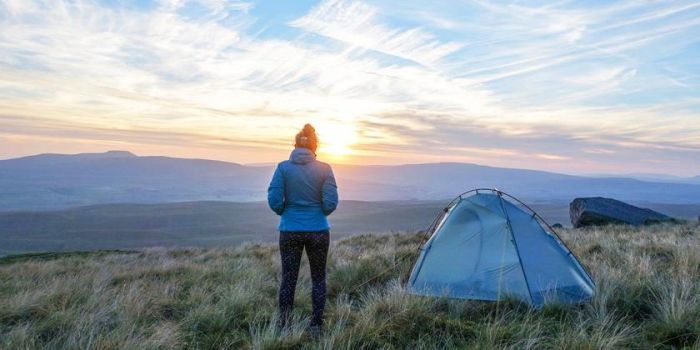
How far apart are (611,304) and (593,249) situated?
4.82 meters

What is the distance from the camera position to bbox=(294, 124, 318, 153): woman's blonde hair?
5.70 meters

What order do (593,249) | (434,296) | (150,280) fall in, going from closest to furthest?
(434,296)
(150,280)
(593,249)

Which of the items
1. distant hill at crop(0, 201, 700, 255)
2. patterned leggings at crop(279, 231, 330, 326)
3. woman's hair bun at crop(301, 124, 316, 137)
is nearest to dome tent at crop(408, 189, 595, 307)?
patterned leggings at crop(279, 231, 330, 326)

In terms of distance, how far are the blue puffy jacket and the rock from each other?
59.8 ft

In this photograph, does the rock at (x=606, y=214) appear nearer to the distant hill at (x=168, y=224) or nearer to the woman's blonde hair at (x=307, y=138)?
the woman's blonde hair at (x=307, y=138)

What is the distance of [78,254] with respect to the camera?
58.0 feet

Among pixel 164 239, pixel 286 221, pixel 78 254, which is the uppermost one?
pixel 286 221

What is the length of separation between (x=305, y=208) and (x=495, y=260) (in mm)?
3156

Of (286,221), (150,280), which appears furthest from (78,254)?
(286,221)

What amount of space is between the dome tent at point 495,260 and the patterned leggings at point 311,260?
1645 millimetres

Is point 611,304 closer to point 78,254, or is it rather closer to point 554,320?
point 554,320

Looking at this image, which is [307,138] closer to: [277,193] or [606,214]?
[277,193]

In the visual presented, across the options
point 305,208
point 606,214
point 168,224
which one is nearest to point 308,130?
point 305,208

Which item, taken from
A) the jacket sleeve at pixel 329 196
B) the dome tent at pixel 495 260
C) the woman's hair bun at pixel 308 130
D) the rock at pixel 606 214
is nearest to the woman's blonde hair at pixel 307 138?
the woman's hair bun at pixel 308 130
